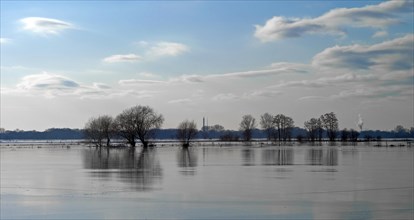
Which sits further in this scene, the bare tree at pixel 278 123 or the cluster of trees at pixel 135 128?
the bare tree at pixel 278 123

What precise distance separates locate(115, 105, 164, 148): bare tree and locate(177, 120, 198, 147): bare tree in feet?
13.8

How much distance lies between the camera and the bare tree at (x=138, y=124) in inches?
3738

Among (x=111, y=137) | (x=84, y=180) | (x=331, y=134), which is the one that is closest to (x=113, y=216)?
(x=84, y=180)

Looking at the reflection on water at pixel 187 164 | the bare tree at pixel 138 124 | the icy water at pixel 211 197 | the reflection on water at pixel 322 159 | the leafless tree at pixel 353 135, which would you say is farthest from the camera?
the leafless tree at pixel 353 135

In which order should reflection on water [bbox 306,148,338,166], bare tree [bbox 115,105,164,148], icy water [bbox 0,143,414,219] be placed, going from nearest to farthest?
icy water [bbox 0,143,414,219], reflection on water [bbox 306,148,338,166], bare tree [bbox 115,105,164,148]

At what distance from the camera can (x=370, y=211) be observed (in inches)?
538

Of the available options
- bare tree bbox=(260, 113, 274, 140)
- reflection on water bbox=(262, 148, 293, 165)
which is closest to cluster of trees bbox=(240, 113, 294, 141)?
bare tree bbox=(260, 113, 274, 140)

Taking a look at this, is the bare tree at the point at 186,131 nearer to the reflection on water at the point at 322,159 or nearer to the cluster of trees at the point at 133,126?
the cluster of trees at the point at 133,126

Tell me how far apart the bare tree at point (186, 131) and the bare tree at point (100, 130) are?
13.8 m

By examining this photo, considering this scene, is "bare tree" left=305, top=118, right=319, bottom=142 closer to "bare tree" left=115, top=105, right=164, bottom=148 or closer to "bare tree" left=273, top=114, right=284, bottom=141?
"bare tree" left=273, top=114, right=284, bottom=141

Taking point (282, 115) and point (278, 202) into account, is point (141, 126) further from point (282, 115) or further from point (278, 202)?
point (278, 202)

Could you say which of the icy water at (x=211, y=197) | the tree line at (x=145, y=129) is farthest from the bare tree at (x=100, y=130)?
the icy water at (x=211, y=197)

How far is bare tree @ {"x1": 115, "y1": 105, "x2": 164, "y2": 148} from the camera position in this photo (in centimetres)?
9494

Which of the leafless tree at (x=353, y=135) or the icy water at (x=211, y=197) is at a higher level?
the leafless tree at (x=353, y=135)
